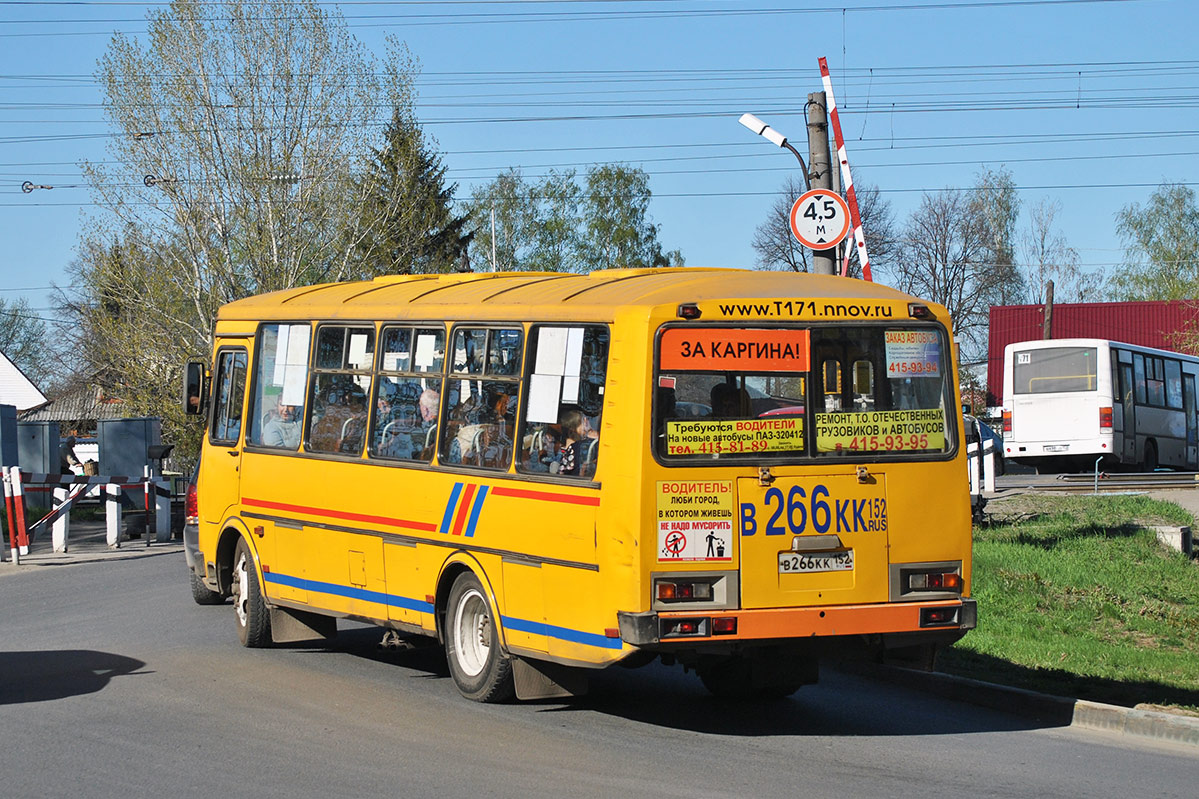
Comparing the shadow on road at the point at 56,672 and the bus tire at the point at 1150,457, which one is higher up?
the bus tire at the point at 1150,457

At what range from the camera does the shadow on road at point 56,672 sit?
995 centimetres

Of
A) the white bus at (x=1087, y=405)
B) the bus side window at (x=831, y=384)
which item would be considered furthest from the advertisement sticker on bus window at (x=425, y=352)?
the white bus at (x=1087, y=405)

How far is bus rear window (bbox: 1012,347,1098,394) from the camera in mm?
34344

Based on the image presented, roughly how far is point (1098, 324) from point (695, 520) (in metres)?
53.5

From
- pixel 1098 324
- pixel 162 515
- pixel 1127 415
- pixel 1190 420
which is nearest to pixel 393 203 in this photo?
pixel 162 515

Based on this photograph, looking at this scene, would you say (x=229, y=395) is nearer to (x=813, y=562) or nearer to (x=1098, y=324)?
(x=813, y=562)

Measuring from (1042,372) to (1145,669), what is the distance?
25.5m

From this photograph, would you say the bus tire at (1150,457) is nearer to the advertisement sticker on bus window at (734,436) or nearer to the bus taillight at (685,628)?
the advertisement sticker on bus window at (734,436)

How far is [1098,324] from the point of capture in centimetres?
5794

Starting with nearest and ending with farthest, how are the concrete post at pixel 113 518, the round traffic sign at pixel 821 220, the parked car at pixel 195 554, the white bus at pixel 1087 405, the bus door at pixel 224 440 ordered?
the bus door at pixel 224 440
the parked car at pixel 195 554
the round traffic sign at pixel 821 220
the concrete post at pixel 113 518
the white bus at pixel 1087 405

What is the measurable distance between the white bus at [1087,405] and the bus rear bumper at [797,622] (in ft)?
88.7

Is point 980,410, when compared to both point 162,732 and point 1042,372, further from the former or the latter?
point 162,732

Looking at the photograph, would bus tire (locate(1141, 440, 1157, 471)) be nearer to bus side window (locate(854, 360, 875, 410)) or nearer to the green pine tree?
the green pine tree

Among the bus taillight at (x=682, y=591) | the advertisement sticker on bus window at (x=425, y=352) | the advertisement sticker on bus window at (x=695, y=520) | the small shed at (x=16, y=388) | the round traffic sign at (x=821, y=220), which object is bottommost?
the bus taillight at (x=682, y=591)
